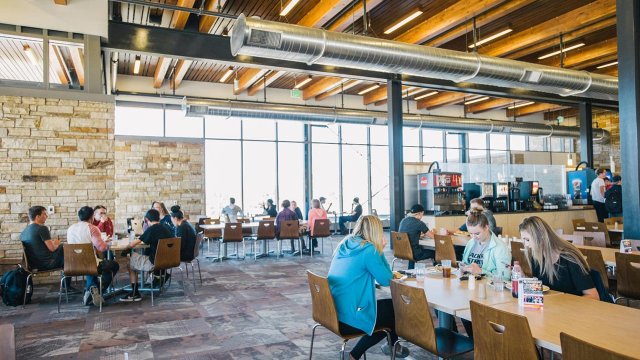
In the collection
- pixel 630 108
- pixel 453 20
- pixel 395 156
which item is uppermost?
pixel 453 20

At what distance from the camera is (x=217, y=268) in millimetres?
8586

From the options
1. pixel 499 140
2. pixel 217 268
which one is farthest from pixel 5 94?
pixel 499 140

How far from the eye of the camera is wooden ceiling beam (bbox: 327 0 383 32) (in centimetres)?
668

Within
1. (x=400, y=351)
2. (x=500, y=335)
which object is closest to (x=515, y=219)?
(x=400, y=351)

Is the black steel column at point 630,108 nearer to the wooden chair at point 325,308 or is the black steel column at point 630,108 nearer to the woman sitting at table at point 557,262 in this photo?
the woman sitting at table at point 557,262

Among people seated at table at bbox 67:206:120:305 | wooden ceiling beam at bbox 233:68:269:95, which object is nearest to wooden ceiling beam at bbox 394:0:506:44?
wooden ceiling beam at bbox 233:68:269:95

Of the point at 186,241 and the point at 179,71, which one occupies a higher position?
the point at 179,71

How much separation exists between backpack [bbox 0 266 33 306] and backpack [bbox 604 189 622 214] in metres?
10.4

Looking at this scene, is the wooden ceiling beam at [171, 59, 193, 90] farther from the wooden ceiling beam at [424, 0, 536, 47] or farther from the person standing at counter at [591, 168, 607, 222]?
the person standing at counter at [591, 168, 607, 222]

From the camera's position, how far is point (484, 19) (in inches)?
283

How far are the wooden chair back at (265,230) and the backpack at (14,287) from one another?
451 cm

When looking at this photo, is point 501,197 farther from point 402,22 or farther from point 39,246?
point 39,246

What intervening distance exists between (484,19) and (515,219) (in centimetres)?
525

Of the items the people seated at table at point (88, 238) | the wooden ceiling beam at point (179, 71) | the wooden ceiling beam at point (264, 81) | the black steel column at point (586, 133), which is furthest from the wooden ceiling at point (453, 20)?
the people seated at table at point (88, 238)
